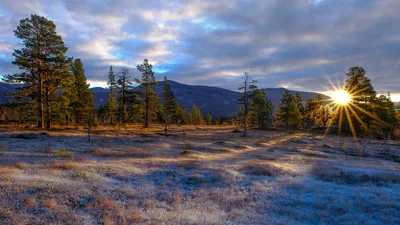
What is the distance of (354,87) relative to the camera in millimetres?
44656

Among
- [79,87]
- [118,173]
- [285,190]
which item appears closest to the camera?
[285,190]

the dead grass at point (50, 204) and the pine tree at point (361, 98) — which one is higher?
the pine tree at point (361, 98)

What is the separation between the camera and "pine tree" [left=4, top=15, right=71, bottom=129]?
25719 millimetres

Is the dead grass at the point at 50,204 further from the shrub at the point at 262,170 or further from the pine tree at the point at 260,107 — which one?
the pine tree at the point at 260,107

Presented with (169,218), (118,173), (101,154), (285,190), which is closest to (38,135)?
(101,154)

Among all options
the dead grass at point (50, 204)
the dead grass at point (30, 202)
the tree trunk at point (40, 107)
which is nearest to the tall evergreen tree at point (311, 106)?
the tree trunk at point (40, 107)

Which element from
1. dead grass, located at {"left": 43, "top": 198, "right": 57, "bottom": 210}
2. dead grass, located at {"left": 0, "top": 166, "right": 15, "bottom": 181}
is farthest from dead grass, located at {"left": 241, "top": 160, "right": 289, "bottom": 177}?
dead grass, located at {"left": 0, "top": 166, "right": 15, "bottom": 181}

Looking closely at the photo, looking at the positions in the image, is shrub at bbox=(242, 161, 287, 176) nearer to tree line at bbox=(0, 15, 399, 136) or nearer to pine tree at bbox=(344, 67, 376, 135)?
tree line at bbox=(0, 15, 399, 136)

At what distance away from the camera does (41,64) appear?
89.0ft

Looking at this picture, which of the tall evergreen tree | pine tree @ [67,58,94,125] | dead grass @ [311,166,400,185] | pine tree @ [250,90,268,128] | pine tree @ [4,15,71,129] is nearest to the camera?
dead grass @ [311,166,400,185]

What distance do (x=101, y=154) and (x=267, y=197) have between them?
11991 mm

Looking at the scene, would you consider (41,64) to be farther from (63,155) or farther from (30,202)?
(30,202)

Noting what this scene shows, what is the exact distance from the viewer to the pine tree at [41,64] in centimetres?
2572

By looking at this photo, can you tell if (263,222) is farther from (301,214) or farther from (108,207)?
(108,207)
